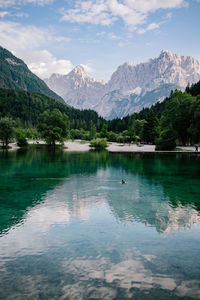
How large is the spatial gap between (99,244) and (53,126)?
267 feet

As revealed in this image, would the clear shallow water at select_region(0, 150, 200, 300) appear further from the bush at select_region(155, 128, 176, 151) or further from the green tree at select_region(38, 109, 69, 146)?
the green tree at select_region(38, 109, 69, 146)

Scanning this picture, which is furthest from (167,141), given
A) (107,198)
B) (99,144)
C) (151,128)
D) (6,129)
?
(107,198)

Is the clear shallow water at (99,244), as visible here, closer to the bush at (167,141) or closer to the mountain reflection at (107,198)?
the mountain reflection at (107,198)

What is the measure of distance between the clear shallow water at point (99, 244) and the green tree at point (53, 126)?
68.0 m

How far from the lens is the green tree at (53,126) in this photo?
88.1m

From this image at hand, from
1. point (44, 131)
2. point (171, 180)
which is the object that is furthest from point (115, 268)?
point (44, 131)

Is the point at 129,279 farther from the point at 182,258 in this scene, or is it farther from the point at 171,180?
the point at 171,180

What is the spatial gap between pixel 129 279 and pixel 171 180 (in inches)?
773

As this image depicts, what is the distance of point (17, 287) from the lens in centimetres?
793

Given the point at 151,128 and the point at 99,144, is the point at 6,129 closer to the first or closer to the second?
the point at 99,144

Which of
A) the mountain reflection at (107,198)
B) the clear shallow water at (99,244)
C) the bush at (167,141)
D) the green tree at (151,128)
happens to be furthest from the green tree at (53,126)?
the clear shallow water at (99,244)

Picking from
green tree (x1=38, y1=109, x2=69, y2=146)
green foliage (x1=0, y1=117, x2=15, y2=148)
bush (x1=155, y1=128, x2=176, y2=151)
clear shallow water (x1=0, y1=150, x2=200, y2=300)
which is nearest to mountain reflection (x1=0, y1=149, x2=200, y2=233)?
clear shallow water (x1=0, y1=150, x2=200, y2=300)

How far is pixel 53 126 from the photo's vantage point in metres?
89.8

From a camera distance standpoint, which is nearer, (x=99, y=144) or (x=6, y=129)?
(x=6, y=129)
